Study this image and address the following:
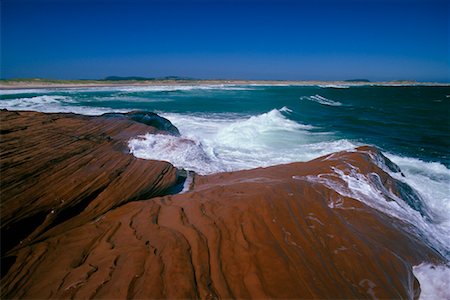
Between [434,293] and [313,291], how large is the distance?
180cm

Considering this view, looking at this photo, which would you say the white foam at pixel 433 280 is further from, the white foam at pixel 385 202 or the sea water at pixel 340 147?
the white foam at pixel 385 202

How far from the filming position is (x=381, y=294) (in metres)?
2.93

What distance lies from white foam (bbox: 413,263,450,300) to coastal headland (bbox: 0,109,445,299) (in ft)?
0.34

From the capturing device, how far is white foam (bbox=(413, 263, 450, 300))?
3.32 meters

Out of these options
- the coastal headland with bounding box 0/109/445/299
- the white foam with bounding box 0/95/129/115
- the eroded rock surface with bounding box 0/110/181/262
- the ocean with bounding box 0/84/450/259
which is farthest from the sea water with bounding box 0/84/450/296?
the white foam with bounding box 0/95/129/115

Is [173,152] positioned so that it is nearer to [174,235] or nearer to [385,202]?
[174,235]

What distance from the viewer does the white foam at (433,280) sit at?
131 inches

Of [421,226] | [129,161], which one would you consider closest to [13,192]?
[129,161]

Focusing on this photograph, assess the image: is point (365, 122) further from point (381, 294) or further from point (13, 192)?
point (13, 192)

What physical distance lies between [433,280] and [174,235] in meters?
3.47

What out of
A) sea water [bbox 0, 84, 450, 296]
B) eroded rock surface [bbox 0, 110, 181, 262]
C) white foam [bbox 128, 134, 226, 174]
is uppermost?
eroded rock surface [bbox 0, 110, 181, 262]

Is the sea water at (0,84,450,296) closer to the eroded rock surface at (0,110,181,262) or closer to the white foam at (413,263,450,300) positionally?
the white foam at (413,263,450,300)

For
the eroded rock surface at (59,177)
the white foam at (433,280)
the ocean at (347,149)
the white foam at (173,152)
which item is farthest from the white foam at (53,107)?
the white foam at (433,280)

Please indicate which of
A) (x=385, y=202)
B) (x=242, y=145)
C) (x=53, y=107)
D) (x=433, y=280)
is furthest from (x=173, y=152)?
(x=53, y=107)
